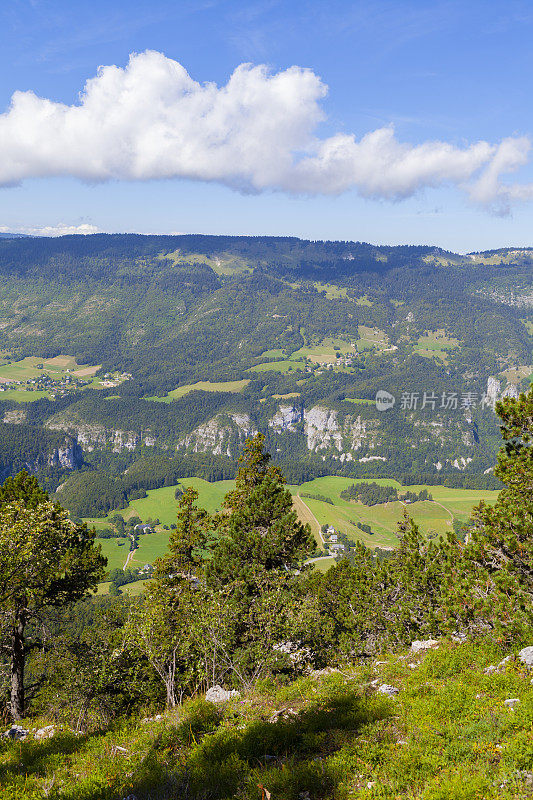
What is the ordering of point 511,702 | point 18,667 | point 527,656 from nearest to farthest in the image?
point 511,702
point 527,656
point 18,667

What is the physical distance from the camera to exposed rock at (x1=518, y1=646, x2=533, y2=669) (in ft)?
49.5

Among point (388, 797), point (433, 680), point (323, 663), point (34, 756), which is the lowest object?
point (323, 663)

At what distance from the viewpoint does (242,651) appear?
962 inches

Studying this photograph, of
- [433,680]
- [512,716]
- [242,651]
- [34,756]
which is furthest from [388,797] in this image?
[242,651]

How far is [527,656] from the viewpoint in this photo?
15.4 metres

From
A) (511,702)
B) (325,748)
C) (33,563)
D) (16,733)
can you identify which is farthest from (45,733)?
(511,702)

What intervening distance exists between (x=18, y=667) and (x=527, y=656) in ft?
91.7

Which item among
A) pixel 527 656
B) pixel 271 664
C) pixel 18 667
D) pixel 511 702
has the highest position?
pixel 511 702

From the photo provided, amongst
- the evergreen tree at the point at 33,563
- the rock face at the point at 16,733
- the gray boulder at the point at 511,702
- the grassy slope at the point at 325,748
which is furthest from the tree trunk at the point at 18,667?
the gray boulder at the point at 511,702

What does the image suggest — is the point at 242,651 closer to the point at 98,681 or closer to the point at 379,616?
the point at 98,681

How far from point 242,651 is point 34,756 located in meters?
11.9

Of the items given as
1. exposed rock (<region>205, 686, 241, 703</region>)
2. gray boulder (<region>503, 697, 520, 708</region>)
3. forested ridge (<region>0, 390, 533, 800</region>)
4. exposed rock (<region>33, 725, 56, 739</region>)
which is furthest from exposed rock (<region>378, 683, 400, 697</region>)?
exposed rock (<region>33, 725, 56, 739</region>)

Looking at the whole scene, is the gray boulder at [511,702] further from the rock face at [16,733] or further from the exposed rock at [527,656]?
the rock face at [16,733]

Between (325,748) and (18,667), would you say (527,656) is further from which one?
(18,667)
